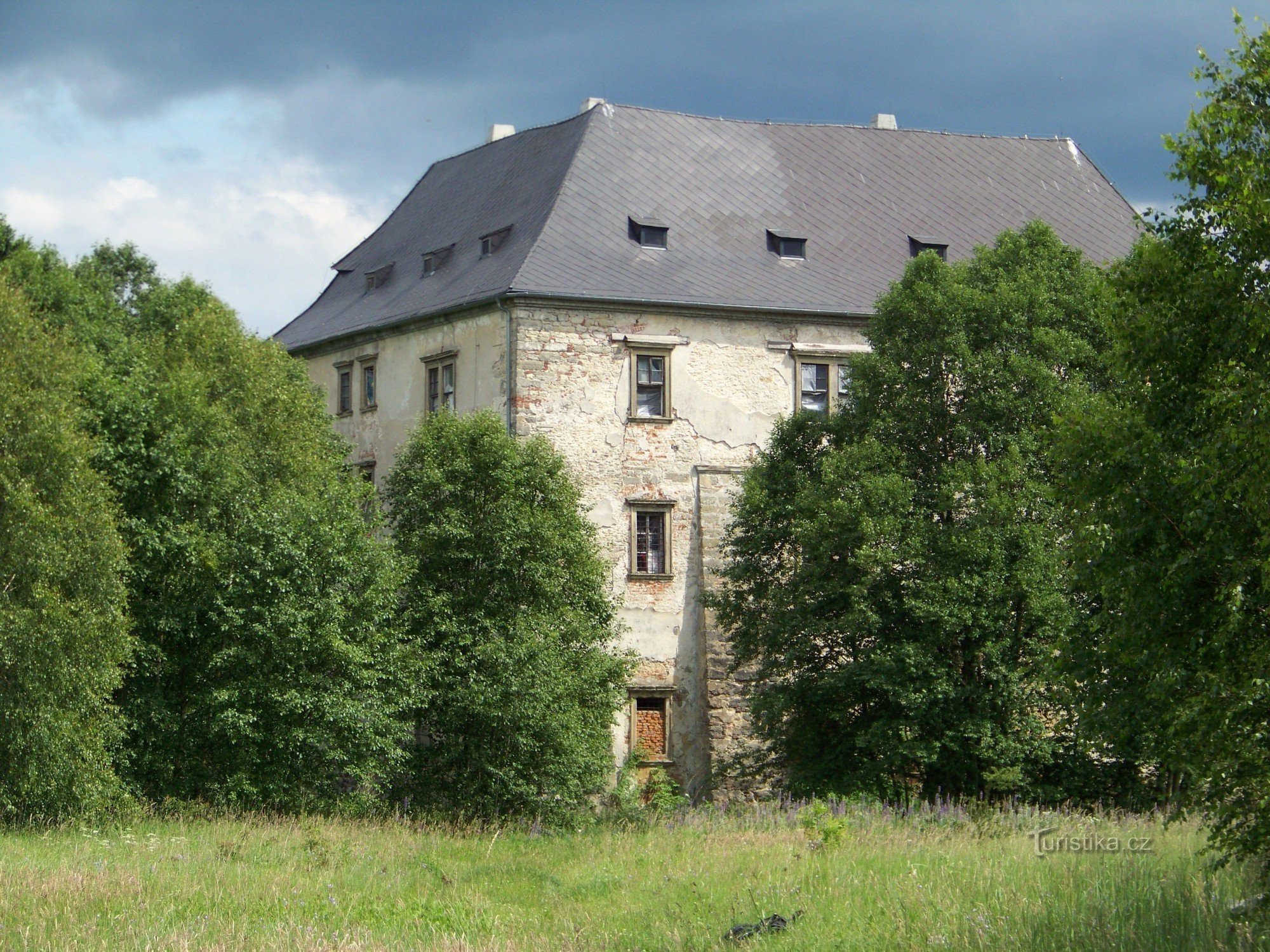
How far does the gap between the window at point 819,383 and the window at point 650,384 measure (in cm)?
284

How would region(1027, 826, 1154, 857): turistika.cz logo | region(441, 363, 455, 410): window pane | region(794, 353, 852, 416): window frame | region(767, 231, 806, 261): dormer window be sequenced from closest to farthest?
region(1027, 826, 1154, 857): turistika.cz logo < region(794, 353, 852, 416): window frame < region(441, 363, 455, 410): window pane < region(767, 231, 806, 261): dormer window

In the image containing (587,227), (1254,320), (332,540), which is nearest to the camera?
(1254,320)

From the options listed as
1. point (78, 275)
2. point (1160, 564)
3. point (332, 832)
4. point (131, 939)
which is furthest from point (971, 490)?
point (78, 275)

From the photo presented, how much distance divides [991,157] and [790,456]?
13989 mm

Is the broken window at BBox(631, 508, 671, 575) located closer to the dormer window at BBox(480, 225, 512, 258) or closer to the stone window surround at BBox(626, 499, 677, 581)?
the stone window surround at BBox(626, 499, 677, 581)

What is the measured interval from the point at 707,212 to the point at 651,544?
7.74m

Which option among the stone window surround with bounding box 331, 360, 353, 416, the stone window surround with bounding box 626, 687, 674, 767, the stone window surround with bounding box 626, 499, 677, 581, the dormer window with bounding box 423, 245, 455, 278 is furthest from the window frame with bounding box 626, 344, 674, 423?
the stone window surround with bounding box 331, 360, 353, 416

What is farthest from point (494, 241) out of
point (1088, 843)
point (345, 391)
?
point (1088, 843)

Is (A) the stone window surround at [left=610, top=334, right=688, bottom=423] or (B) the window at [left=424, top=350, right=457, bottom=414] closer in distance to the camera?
(A) the stone window surround at [left=610, top=334, right=688, bottom=423]

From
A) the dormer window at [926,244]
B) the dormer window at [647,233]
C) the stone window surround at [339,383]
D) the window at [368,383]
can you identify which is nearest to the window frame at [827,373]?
the dormer window at [647,233]

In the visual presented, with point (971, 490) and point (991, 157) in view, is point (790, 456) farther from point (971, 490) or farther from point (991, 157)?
point (991, 157)

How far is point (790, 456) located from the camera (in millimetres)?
28672

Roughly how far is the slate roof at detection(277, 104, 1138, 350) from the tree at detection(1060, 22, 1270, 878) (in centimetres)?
2007

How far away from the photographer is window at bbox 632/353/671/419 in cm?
3244
